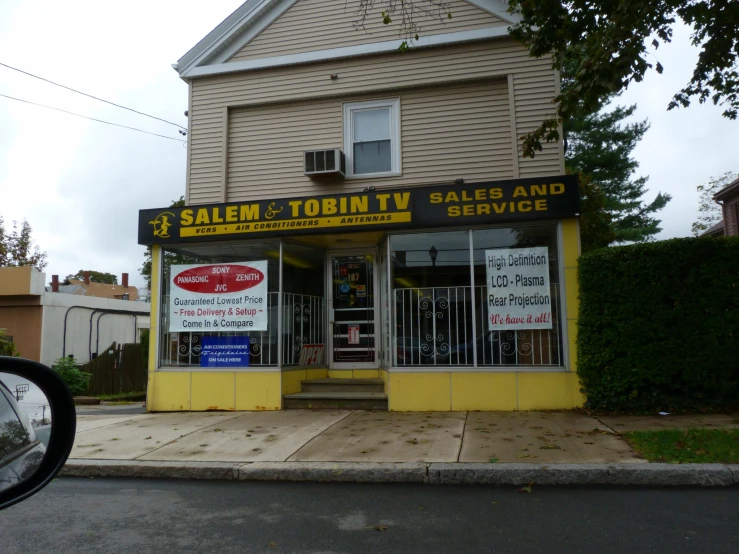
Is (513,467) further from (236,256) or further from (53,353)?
(53,353)

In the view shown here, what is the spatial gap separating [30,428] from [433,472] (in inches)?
178

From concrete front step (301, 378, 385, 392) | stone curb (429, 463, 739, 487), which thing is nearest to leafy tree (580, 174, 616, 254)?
concrete front step (301, 378, 385, 392)

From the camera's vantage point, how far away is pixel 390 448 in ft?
23.4

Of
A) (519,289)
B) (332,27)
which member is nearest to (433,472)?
(519,289)

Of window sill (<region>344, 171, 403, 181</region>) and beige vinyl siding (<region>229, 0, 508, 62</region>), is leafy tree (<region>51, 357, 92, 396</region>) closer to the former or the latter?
beige vinyl siding (<region>229, 0, 508, 62</region>)

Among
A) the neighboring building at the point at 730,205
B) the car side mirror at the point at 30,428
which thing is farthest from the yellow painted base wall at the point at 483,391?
the neighboring building at the point at 730,205

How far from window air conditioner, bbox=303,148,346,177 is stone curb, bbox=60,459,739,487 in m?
6.00

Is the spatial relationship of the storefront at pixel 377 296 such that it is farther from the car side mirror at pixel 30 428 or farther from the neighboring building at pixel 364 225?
the car side mirror at pixel 30 428

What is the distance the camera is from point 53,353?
21.9 m

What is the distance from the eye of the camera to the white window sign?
9.68 m

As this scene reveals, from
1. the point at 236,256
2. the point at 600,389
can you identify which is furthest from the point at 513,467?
the point at 236,256

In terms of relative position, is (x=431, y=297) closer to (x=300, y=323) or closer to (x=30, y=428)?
(x=300, y=323)

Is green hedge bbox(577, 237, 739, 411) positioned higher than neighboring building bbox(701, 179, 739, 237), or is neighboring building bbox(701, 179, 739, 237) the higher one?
neighboring building bbox(701, 179, 739, 237)

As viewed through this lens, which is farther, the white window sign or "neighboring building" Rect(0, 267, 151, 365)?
"neighboring building" Rect(0, 267, 151, 365)
